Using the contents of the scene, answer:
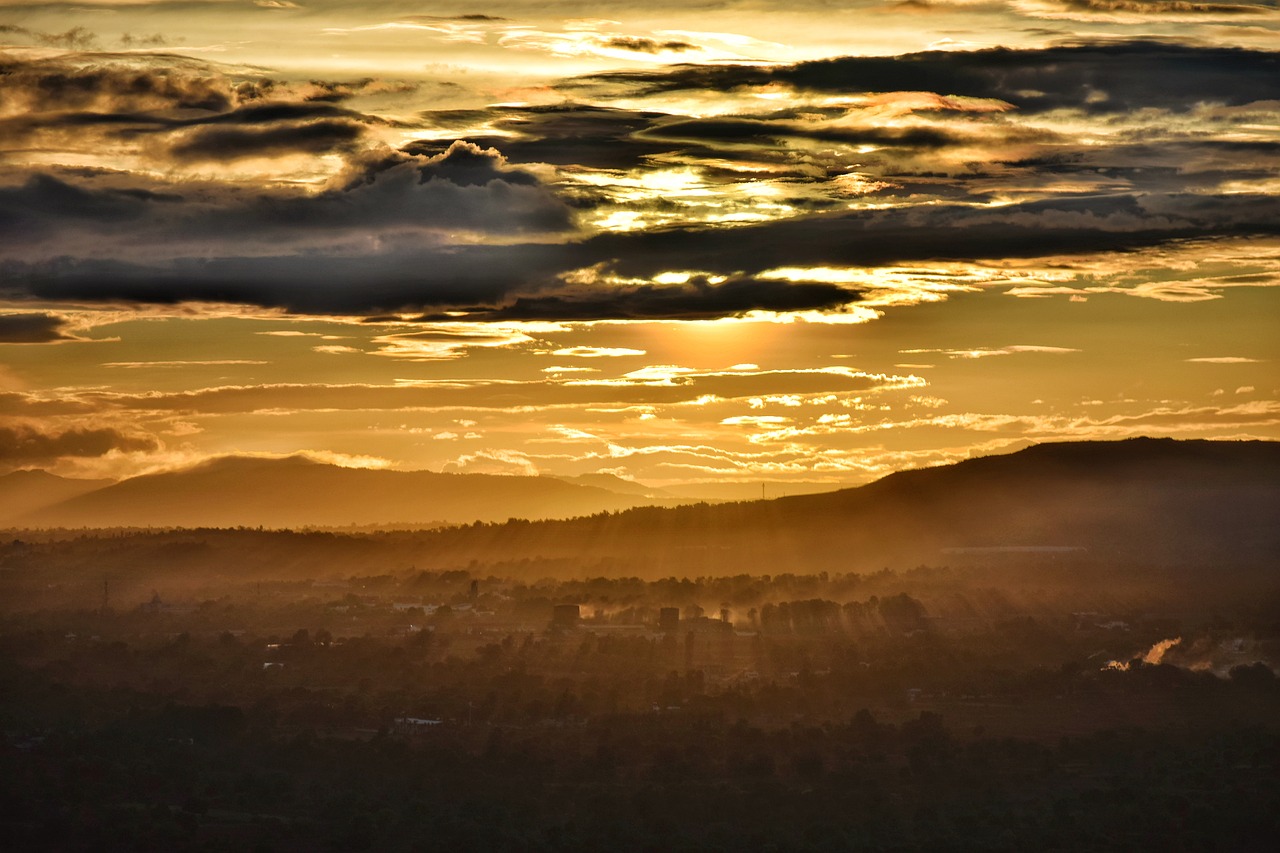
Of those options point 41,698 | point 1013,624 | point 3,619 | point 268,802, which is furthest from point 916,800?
point 3,619

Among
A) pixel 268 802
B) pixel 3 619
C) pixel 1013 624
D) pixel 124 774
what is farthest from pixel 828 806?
pixel 3 619

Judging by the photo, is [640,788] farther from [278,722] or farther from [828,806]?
[278,722]

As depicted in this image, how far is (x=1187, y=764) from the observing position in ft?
346

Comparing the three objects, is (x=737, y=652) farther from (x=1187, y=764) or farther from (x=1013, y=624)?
(x=1187, y=764)

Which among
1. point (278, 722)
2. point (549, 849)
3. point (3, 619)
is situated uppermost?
point (549, 849)

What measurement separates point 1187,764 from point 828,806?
21.9 metres

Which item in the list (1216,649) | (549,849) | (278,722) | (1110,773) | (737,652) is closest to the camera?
(549,849)

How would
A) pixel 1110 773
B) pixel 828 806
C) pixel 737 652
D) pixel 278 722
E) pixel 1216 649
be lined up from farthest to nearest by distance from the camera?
pixel 737 652 → pixel 1216 649 → pixel 278 722 → pixel 1110 773 → pixel 828 806

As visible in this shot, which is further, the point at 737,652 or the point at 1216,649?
the point at 737,652

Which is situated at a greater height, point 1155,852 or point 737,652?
point 1155,852

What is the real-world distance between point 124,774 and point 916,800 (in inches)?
1499

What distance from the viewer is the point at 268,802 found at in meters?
96.7

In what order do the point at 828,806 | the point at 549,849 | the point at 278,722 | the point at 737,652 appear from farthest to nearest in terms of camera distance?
1. the point at 737,652
2. the point at 278,722
3. the point at 828,806
4. the point at 549,849

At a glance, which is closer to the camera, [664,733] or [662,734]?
[662,734]
